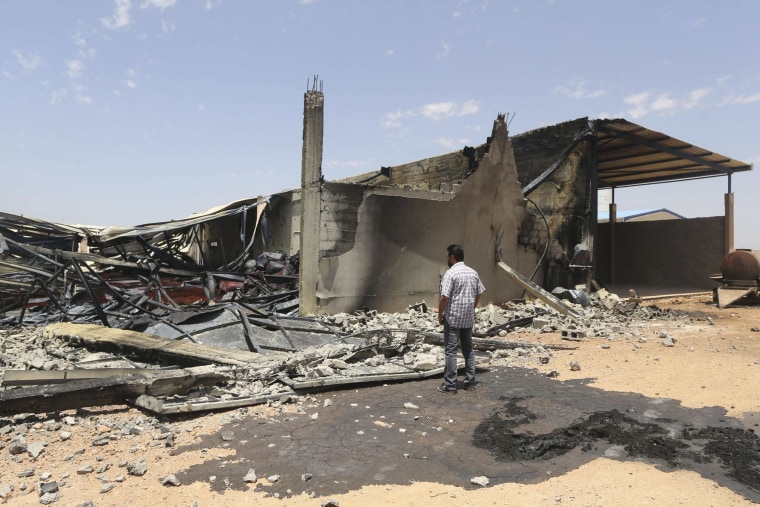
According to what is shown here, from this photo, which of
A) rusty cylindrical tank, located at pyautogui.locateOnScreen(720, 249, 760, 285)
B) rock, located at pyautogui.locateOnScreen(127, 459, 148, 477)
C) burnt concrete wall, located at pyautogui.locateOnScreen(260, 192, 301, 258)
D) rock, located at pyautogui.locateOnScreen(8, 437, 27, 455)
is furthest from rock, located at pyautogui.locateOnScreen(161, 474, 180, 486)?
rusty cylindrical tank, located at pyautogui.locateOnScreen(720, 249, 760, 285)

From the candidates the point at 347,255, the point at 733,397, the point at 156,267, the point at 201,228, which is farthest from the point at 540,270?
the point at 201,228

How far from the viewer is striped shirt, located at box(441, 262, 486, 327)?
499 cm

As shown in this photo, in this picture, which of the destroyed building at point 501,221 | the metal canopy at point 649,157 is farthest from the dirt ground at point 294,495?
the metal canopy at point 649,157

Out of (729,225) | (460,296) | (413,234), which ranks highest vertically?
(729,225)

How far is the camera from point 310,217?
8383 mm

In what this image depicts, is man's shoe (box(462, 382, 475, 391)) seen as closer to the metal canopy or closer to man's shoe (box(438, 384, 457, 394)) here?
man's shoe (box(438, 384, 457, 394))

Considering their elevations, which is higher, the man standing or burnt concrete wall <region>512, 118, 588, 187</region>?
burnt concrete wall <region>512, 118, 588, 187</region>

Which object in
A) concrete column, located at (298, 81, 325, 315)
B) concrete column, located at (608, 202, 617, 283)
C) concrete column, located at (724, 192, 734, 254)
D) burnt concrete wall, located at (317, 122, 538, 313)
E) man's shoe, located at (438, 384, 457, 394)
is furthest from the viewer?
concrete column, located at (608, 202, 617, 283)

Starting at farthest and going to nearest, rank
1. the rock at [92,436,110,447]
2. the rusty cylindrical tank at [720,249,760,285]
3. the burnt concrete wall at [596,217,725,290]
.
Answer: the burnt concrete wall at [596,217,725,290] < the rusty cylindrical tank at [720,249,760,285] < the rock at [92,436,110,447]

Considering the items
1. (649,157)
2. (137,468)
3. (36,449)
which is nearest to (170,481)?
(137,468)

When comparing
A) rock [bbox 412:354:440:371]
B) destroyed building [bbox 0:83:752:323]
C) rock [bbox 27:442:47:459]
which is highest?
Result: destroyed building [bbox 0:83:752:323]

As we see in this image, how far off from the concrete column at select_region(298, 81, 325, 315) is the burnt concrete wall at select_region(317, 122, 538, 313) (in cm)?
16

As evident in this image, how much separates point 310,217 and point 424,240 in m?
2.45

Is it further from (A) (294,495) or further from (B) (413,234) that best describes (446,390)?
(B) (413,234)
